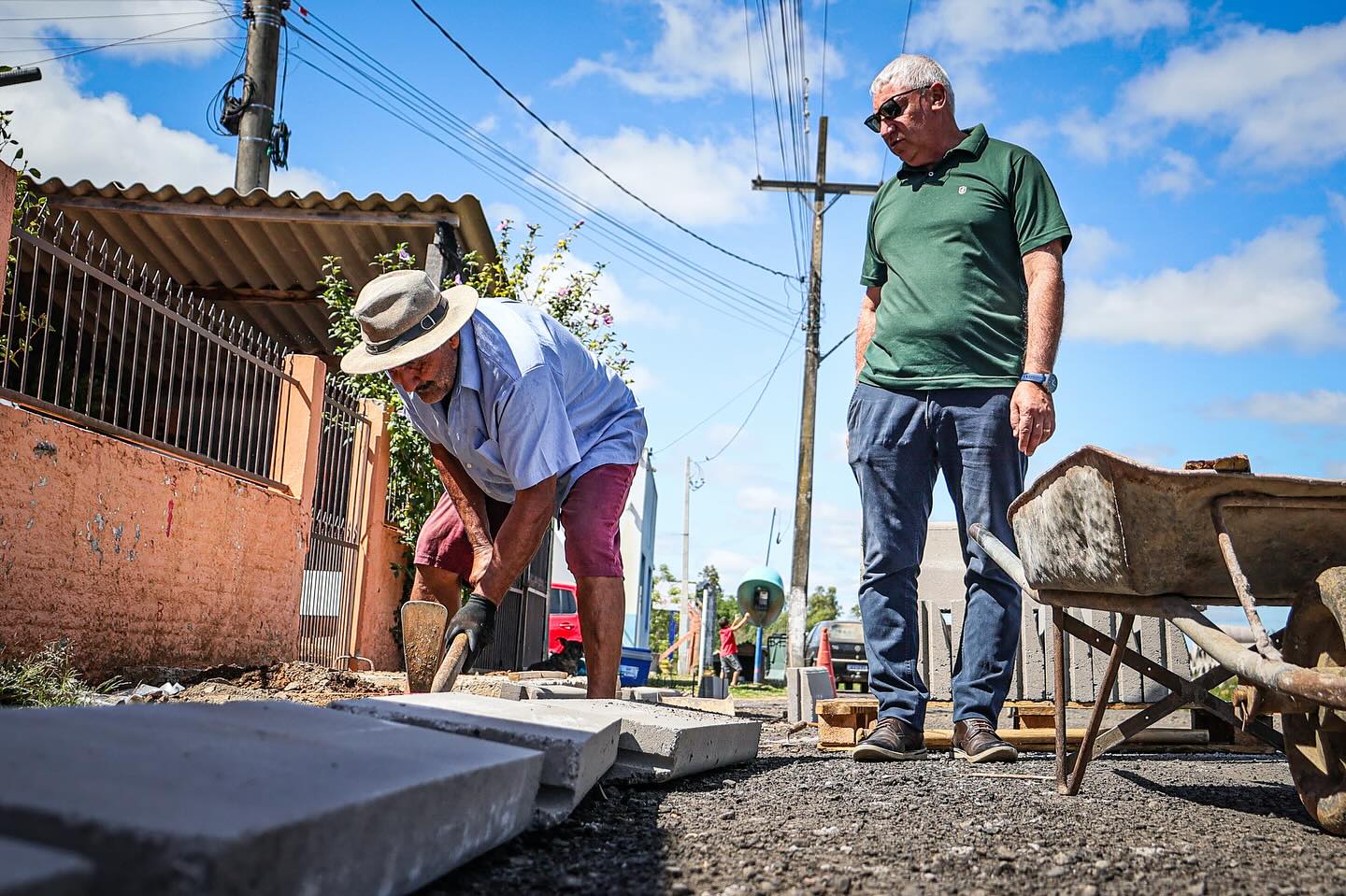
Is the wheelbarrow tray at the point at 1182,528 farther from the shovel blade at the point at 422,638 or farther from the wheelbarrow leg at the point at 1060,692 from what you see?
the shovel blade at the point at 422,638

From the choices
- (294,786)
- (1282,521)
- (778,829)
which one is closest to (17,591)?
(778,829)

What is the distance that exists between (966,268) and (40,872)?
350 centimetres

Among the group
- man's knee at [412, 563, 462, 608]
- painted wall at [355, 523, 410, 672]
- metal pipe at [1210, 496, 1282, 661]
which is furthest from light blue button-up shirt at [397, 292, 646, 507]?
painted wall at [355, 523, 410, 672]

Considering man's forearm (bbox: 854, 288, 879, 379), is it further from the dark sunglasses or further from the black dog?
the black dog

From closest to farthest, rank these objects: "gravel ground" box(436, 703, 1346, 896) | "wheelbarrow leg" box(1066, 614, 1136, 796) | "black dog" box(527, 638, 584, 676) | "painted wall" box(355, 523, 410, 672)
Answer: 1. "gravel ground" box(436, 703, 1346, 896)
2. "wheelbarrow leg" box(1066, 614, 1136, 796)
3. "painted wall" box(355, 523, 410, 672)
4. "black dog" box(527, 638, 584, 676)

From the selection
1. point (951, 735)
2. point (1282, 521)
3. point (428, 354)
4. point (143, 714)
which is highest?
point (428, 354)

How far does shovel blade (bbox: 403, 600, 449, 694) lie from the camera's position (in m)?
3.76

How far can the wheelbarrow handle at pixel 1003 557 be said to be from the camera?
305 centimetres

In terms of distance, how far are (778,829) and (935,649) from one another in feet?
12.5

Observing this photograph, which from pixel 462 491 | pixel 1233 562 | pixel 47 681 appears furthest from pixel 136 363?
pixel 1233 562

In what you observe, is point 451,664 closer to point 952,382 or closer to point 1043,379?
point 952,382

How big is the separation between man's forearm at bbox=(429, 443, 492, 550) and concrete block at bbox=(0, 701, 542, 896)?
204 centimetres

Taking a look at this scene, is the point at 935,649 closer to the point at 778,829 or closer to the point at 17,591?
the point at 778,829

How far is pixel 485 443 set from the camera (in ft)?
12.7
